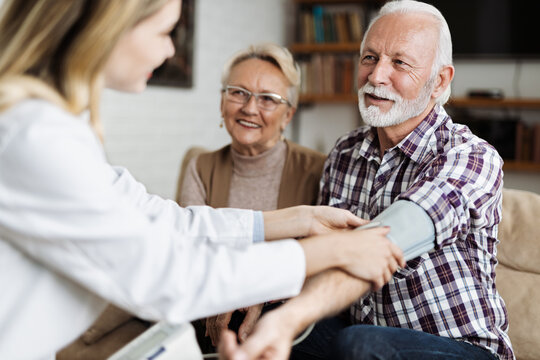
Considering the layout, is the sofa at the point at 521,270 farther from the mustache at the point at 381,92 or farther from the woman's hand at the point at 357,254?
the woman's hand at the point at 357,254

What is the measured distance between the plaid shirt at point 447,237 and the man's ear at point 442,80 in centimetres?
10

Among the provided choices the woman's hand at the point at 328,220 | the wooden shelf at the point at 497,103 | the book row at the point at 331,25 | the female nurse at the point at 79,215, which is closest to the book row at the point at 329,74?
the book row at the point at 331,25

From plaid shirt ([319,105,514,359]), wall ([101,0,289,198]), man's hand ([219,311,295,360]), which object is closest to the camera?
man's hand ([219,311,295,360])

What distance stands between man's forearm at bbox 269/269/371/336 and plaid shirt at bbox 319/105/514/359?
259 millimetres

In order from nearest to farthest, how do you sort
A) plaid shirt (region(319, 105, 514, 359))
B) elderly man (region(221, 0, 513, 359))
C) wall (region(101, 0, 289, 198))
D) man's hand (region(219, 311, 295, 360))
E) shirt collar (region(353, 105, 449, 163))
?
1. man's hand (region(219, 311, 295, 360))
2. elderly man (region(221, 0, 513, 359))
3. plaid shirt (region(319, 105, 514, 359))
4. shirt collar (region(353, 105, 449, 163))
5. wall (region(101, 0, 289, 198))

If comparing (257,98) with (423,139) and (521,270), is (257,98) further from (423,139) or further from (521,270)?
(521,270)

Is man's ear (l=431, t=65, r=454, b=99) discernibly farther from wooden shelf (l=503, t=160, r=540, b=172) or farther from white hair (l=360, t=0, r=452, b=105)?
wooden shelf (l=503, t=160, r=540, b=172)

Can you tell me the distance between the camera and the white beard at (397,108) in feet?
5.19

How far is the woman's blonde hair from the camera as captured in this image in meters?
0.84

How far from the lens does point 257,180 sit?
2.08 metres

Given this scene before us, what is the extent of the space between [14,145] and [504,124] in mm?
4119

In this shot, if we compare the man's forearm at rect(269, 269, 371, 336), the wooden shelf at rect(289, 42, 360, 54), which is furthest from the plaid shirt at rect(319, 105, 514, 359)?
the wooden shelf at rect(289, 42, 360, 54)

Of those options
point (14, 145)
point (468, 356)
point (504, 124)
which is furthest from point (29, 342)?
point (504, 124)

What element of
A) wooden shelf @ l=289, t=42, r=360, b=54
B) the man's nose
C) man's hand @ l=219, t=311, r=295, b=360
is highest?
wooden shelf @ l=289, t=42, r=360, b=54
